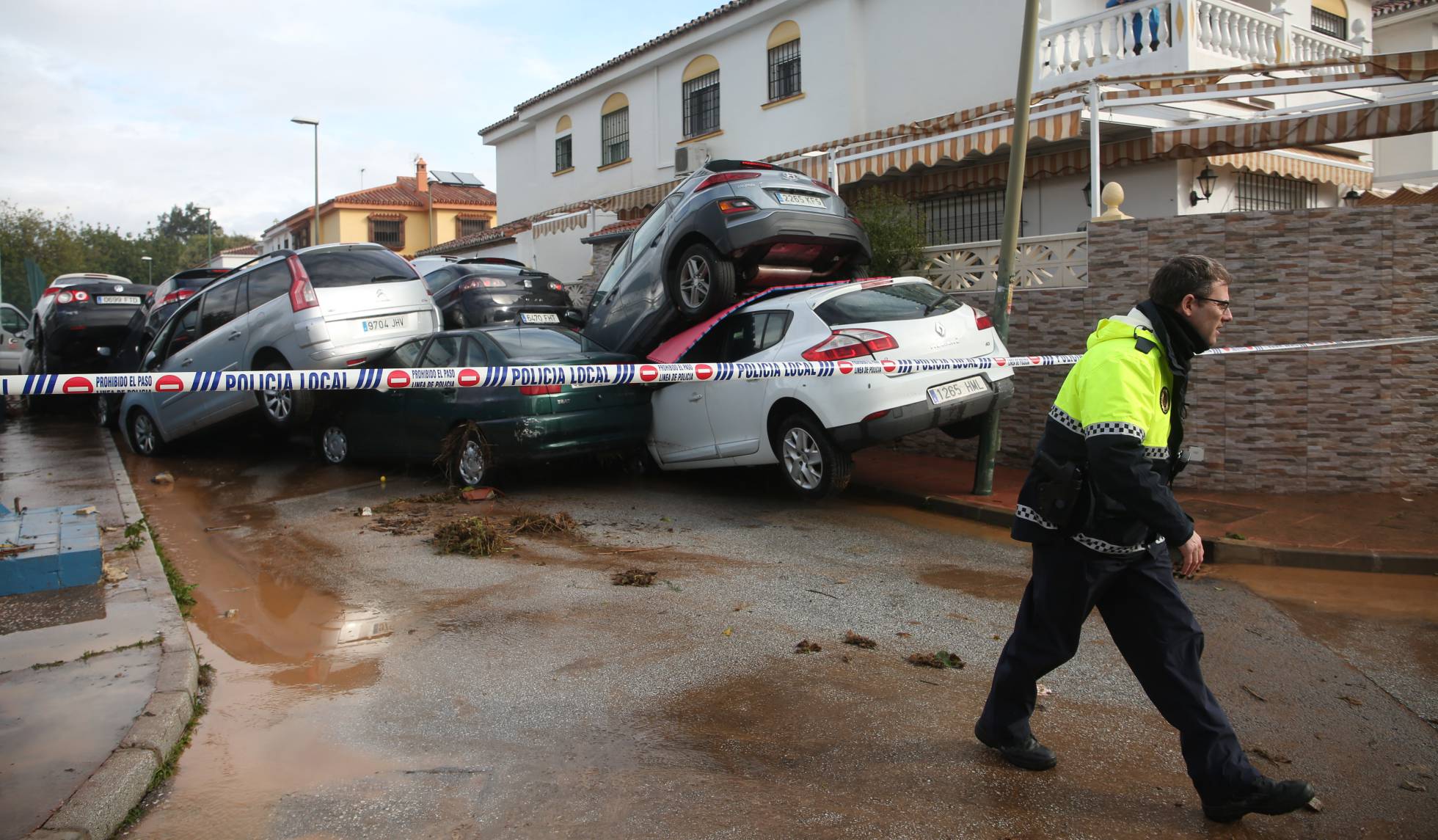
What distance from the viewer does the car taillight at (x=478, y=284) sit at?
46.2 ft

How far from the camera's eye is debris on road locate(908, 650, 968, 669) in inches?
194

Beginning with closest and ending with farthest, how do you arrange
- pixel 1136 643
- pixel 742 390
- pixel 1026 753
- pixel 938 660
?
pixel 1136 643, pixel 1026 753, pixel 938 660, pixel 742 390

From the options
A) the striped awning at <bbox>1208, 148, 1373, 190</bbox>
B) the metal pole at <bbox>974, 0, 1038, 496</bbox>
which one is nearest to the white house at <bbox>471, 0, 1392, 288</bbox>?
the striped awning at <bbox>1208, 148, 1373, 190</bbox>

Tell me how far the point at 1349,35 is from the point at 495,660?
1934 centimetres

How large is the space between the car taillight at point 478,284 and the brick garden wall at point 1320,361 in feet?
28.0

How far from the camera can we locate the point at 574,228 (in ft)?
70.5

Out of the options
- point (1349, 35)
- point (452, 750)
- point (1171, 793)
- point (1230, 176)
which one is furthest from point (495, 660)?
point (1349, 35)

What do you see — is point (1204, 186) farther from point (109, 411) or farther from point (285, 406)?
point (109, 411)

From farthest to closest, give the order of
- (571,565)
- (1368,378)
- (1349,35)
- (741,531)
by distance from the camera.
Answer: (1349,35) < (1368,378) < (741,531) < (571,565)

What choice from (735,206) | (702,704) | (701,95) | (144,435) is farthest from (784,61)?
(702,704)

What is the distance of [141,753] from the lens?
3.86 metres

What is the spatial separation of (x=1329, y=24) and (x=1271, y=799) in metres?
18.9

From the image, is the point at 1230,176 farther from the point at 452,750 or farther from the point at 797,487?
the point at 452,750

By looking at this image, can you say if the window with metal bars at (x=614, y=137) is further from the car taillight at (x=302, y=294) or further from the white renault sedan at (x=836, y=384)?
the white renault sedan at (x=836, y=384)
